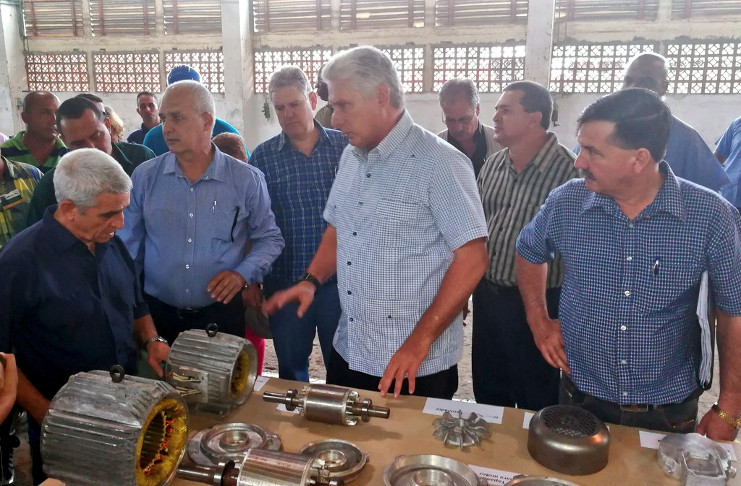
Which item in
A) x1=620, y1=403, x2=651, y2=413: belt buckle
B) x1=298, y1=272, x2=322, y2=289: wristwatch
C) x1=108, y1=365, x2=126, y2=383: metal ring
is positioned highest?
x1=108, y1=365, x2=126, y2=383: metal ring

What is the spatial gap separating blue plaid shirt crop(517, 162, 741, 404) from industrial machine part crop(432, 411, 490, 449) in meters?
0.52

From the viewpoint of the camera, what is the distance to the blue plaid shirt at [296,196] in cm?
319

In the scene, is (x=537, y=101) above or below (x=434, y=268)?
above

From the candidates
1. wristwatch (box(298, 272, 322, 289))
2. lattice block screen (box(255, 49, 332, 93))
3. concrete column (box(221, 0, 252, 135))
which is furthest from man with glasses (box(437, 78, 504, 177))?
concrete column (box(221, 0, 252, 135))

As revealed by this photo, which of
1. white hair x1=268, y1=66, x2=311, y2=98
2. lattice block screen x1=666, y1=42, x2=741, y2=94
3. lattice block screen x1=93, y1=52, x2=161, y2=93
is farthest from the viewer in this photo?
lattice block screen x1=93, y1=52, x2=161, y2=93

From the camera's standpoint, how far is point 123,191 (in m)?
2.11

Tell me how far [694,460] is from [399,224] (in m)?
1.12

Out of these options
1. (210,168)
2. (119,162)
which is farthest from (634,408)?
(119,162)

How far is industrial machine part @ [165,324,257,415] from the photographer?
5.79ft

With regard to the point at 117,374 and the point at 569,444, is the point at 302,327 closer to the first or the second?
the point at 117,374

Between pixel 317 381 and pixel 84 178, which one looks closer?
pixel 84 178

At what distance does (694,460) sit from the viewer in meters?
1.55

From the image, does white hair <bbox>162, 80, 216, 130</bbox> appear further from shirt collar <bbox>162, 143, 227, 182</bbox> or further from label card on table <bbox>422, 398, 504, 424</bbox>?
label card on table <bbox>422, 398, 504, 424</bbox>

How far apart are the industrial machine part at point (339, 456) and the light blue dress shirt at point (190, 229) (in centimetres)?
120
